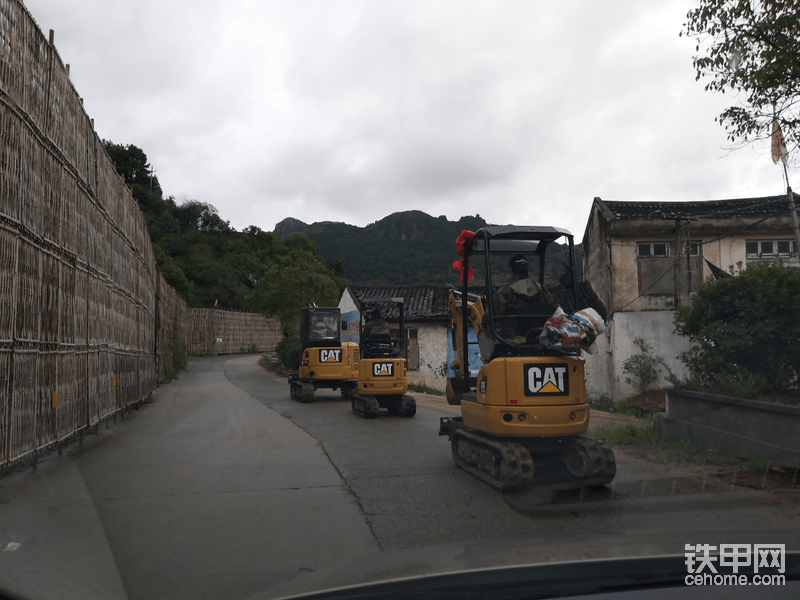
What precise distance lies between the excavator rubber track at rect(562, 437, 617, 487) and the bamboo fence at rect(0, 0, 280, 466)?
18.9 feet

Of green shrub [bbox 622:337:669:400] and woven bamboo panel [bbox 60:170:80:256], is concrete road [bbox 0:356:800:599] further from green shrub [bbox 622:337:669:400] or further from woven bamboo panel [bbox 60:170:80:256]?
green shrub [bbox 622:337:669:400]

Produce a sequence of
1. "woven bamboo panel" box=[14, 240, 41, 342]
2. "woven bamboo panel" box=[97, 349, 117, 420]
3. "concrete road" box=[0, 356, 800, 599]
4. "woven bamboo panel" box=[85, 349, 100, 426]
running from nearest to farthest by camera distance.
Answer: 1. "concrete road" box=[0, 356, 800, 599]
2. "woven bamboo panel" box=[14, 240, 41, 342]
3. "woven bamboo panel" box=[85, 349, 100, 426]
4. "woven bamboo panel" box=[97, 349, 117, 420]

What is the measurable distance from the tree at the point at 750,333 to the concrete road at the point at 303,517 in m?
1.80

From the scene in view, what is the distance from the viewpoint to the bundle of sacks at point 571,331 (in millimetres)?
6434

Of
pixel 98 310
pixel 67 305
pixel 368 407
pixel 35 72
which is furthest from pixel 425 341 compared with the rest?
pixel 35 72

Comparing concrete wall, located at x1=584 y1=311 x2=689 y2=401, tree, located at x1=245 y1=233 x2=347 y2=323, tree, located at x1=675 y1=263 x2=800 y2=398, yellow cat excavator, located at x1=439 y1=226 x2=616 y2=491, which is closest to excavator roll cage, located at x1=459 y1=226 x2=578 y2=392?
yellow cat excavator, located at x1=439 y1=226 x2=616 y2=491

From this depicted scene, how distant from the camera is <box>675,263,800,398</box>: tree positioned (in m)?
8.37

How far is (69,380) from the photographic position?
27.9 ft

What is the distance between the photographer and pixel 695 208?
20750 millimetres

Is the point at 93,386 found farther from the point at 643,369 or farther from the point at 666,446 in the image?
the point at 643,369

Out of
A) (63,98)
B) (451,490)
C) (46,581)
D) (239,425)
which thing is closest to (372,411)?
(239,425)

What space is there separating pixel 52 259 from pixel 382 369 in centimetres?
734

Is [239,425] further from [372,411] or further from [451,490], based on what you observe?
[451,490]

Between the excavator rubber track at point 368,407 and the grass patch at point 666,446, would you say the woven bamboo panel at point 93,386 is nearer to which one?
the excavator rubber track at point 368,407
